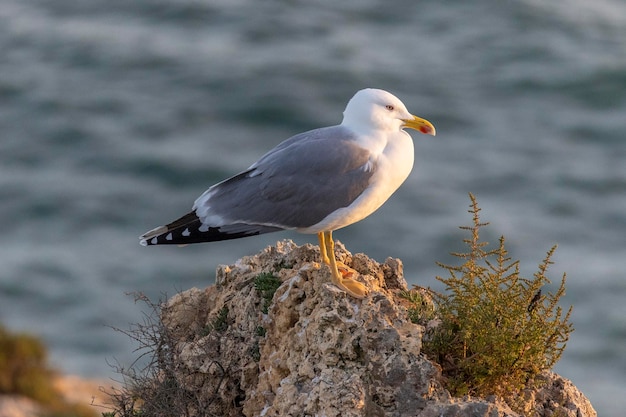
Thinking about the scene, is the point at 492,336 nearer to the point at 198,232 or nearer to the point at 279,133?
the point at 198,232

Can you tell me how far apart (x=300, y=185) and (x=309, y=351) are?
1296 mm

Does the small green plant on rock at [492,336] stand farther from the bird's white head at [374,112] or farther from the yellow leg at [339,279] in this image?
the bird's white head at [374,112]

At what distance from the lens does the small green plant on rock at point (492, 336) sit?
20.6 ft

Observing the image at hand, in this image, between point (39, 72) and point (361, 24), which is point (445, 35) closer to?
point (361, 24)

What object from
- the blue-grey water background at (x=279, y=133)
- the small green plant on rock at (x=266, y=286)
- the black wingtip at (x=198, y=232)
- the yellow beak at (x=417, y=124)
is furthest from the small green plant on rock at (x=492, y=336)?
the blue-grey water background at (x=279, y=133)

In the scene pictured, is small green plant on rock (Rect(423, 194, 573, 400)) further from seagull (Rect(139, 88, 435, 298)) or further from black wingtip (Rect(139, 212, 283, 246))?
black wingtip (Rect(139, 212, 283, 246))

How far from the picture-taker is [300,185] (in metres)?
7.29

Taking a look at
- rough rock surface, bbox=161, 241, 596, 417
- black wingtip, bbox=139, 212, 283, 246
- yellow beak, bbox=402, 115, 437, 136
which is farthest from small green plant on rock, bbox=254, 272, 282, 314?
yellow beak, bbox=402, 115, 437, 136

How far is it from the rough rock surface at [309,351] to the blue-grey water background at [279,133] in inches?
441

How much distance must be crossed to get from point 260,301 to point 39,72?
83.9ft

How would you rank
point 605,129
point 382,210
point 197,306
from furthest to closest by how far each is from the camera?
1. point 605,129
2. point 382,210
3. point 197,306

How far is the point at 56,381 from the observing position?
16.1 m

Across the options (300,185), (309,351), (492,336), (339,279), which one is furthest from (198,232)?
(492,336)

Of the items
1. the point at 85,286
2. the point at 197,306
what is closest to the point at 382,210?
the point at 85,286
